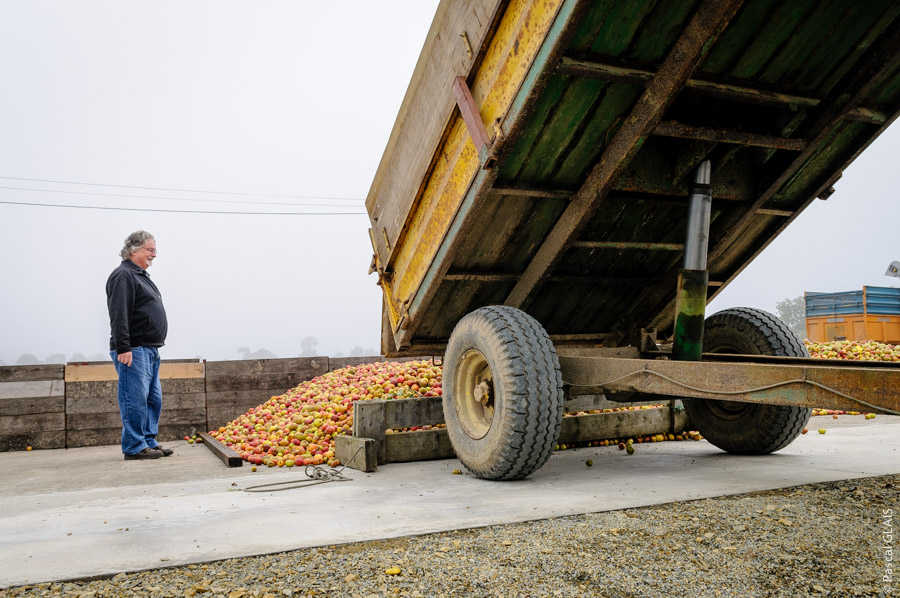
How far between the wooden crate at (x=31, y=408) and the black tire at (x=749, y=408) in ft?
20.6

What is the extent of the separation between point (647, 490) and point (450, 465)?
169 cm

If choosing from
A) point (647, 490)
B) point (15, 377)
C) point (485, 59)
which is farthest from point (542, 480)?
point (15, 377)

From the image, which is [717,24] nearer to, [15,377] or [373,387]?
[373,387]

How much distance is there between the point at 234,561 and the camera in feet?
8.60

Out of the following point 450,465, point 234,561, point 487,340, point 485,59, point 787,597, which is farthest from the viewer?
point 450,465

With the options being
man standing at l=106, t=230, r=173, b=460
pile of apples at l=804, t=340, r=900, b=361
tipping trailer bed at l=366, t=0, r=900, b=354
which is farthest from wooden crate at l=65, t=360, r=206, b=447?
pile of apples at l=804, t=340, r=900, b=361

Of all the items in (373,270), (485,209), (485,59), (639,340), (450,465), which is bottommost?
(450,465)

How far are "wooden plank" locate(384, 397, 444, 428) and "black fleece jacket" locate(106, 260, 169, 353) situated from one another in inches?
99.1

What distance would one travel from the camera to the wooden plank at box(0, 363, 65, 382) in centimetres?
708

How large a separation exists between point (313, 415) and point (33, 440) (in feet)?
10.3

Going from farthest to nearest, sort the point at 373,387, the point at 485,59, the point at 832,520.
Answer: the point at 373,387, the point at 485,59, the point at 832,520

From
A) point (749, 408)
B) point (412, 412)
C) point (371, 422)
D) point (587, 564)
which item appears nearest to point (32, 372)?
point (371, 422)

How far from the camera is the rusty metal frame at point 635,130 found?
3342 millimetres

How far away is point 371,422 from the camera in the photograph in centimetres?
507
